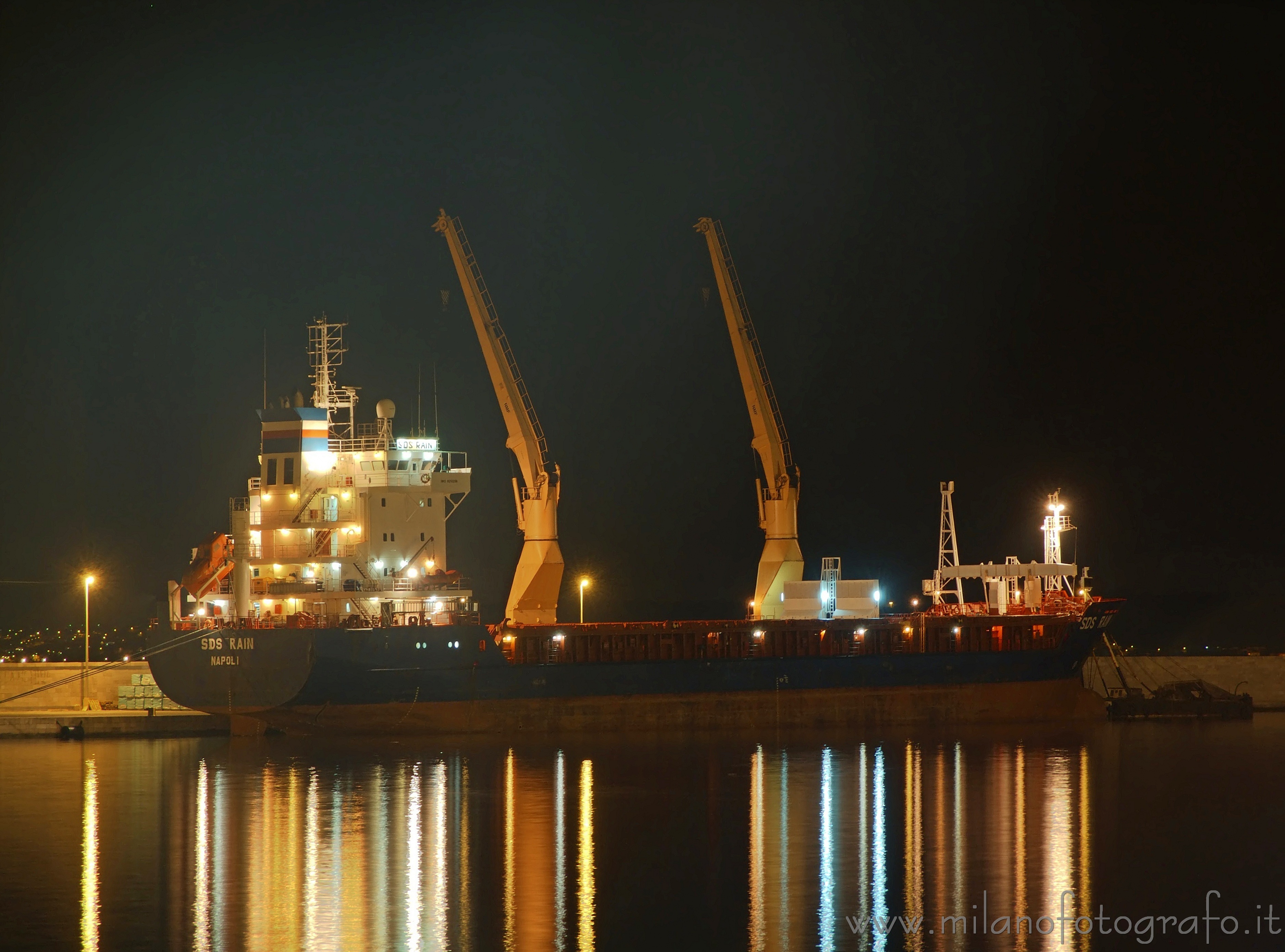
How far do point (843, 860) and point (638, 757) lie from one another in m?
11.4

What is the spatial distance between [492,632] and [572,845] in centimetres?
1502

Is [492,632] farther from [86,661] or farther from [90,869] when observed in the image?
[90,869]

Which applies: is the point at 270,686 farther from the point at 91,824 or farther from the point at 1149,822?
the point at 1149,822

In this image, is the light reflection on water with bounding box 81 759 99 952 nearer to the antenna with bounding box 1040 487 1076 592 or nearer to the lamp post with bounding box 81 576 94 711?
the lamp post with bounding box 81 576 94 711

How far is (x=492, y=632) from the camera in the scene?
40.5 metres

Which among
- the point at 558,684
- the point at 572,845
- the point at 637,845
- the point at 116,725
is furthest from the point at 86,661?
the point at 637,845

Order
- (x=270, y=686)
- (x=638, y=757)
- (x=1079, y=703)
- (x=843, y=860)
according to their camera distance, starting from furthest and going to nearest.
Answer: (x=1079, y=703) < (x=270, y=686) < (x=638, y=757) < (x=843, y=860)

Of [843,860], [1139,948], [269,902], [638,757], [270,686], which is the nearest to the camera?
[1139,948]

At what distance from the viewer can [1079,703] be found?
44594 mm

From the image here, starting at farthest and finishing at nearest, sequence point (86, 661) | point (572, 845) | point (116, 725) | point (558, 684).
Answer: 1. point (86, 661)
2. point (558, 684)
3. point (116, 725)
4. point (572, 845)

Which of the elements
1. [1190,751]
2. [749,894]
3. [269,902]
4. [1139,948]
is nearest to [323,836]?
[269,902]

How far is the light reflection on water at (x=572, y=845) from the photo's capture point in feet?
68.6

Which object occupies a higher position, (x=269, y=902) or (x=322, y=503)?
(x=322, y=503)

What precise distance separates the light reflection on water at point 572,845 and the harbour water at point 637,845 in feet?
0.24
